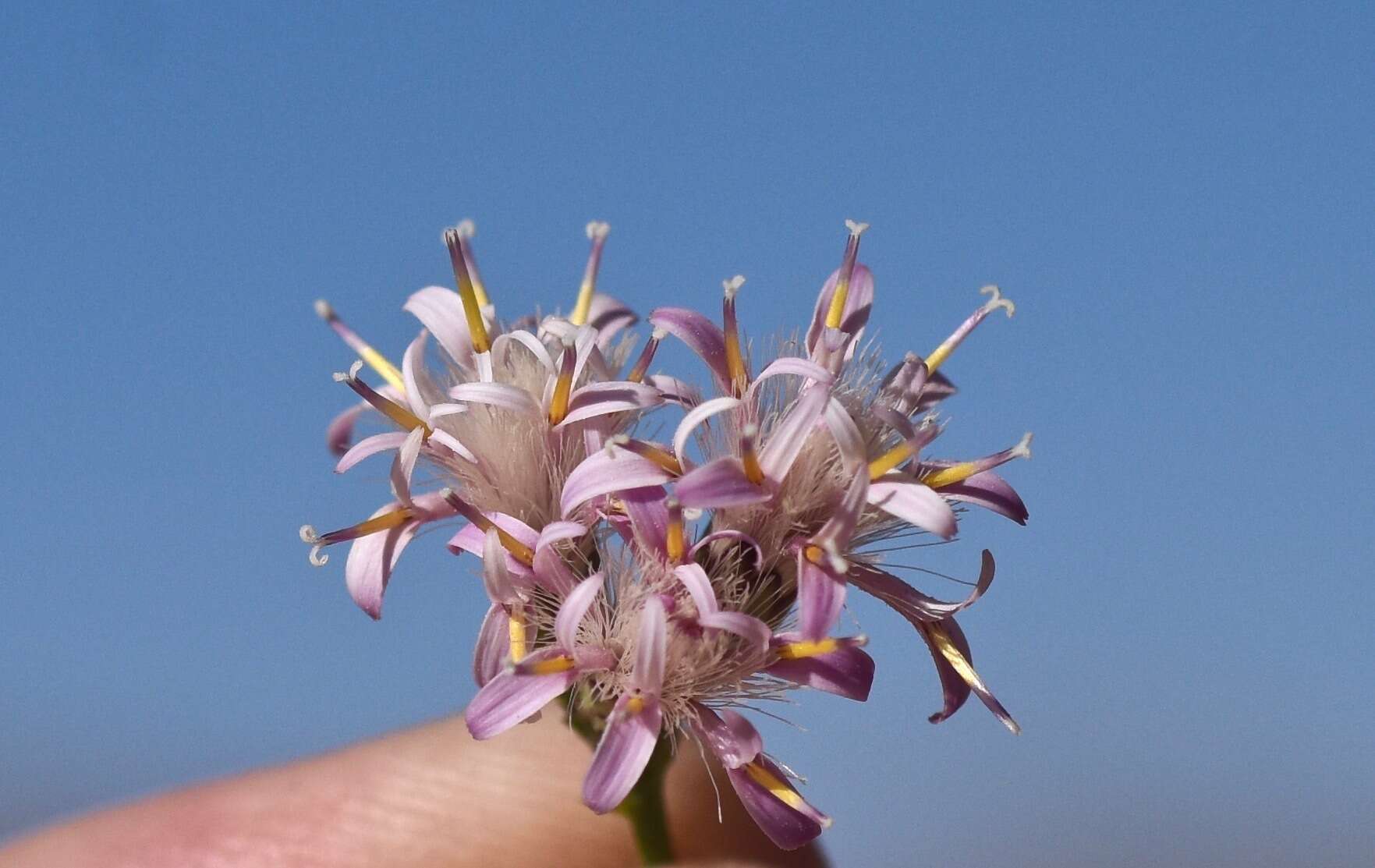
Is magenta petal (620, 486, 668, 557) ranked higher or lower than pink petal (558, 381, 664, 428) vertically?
lower

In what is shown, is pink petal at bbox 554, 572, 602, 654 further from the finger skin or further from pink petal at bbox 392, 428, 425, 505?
the finger skin

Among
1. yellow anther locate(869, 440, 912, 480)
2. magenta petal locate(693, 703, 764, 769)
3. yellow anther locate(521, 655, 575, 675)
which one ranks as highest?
yellow anther locate(869, 440, 912, 480)

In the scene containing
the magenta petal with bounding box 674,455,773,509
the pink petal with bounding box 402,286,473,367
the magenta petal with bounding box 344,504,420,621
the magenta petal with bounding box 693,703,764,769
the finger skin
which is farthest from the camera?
the finger skin

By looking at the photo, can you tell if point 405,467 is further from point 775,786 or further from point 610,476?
point 775,786

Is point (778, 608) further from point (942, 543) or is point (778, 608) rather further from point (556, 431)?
point (556, 431)

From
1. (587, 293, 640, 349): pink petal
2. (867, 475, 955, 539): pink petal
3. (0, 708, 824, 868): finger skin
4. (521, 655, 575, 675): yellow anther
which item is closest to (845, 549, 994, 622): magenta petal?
(867, 475, 955, 539): pink petal

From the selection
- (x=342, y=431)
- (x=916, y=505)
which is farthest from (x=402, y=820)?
(x=916, y=505)
